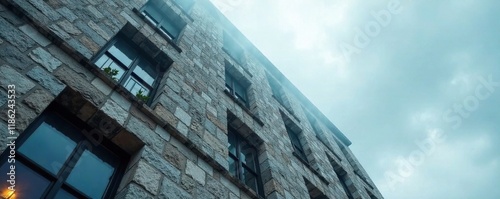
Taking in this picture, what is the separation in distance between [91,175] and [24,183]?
60 centimetres

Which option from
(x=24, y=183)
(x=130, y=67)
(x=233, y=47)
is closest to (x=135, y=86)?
(x=130, y=67)

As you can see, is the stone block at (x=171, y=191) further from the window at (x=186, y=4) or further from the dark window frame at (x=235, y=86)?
the window at (x=186, y=4)

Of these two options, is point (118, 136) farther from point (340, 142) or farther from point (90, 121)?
point (340, 142)

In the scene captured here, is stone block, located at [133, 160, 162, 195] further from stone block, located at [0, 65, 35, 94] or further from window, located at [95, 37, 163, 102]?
window, located at [95, 37, 163, 102]

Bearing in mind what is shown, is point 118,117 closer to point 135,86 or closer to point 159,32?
point 135,86

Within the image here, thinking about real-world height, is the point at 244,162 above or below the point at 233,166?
above

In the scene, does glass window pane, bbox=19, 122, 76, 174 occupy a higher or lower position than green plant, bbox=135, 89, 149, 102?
lower

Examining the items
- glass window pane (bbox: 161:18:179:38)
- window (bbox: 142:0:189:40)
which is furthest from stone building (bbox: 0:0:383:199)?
window (bbox: 142:0:189:40)

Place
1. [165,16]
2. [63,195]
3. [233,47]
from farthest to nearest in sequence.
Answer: [233,47] → [165,16] → [63,195]

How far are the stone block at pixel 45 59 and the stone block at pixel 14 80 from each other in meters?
0.32

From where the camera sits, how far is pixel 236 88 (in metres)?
8.42

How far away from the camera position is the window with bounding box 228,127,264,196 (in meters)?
5.13

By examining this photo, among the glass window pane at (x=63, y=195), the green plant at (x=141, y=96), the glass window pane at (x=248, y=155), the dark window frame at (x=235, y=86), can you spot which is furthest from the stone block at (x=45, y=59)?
the dark window frame at (x=235, y=86)

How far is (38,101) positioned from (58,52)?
2.64ft
